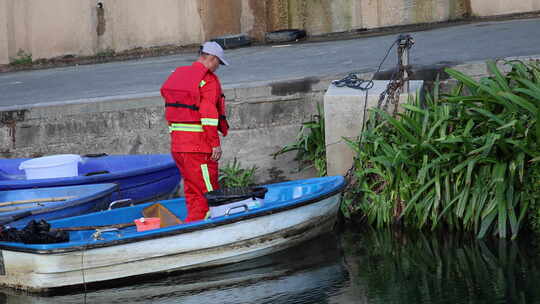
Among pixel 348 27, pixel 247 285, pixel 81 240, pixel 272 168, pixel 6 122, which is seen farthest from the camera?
pixel 348 27

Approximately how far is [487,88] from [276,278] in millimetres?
2871

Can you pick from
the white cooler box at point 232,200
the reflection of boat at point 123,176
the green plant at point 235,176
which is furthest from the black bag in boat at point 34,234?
the green plant at point 235,176

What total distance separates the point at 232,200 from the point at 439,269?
198 cm

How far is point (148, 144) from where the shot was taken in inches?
443

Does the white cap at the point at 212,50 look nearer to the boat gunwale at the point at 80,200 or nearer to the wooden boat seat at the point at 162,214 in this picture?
the wooden boat seat at the point at 162,214

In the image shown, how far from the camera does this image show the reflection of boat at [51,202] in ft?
29.0

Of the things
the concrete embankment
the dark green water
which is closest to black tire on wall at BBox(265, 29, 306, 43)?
the concrete embankment

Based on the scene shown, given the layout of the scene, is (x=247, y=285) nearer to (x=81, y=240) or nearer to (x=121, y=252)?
(x=121, y=252)

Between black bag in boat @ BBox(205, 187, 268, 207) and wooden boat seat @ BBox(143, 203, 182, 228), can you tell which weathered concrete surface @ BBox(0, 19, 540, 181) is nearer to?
wooden boat seat @ BBox(143, 203, 182, 228)

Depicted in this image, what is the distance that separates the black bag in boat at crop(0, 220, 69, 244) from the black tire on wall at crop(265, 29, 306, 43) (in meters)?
9.44

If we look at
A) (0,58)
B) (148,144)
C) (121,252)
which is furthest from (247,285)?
(0,58)

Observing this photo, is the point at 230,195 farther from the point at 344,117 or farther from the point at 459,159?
the point at 459,159

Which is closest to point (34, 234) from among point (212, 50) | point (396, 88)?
point (212, 50)

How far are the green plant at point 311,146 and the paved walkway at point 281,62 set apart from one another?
1.02m
